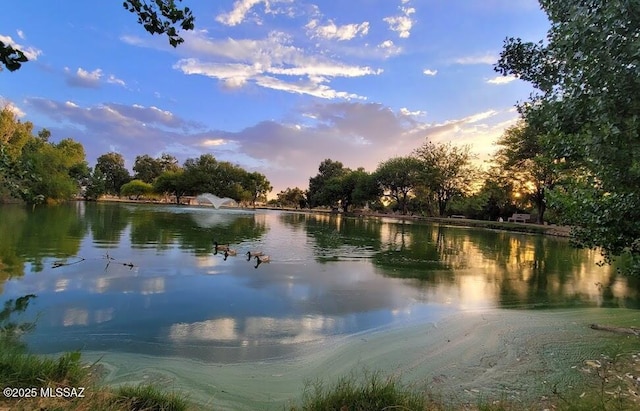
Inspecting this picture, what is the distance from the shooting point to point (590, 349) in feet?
20.7

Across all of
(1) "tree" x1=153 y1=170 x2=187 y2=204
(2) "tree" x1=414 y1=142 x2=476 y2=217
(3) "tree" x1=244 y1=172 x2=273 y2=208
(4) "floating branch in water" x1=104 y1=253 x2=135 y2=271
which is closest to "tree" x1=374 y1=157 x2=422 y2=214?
(2) "tree" x1=414 y1=142 x2=476 y2=217

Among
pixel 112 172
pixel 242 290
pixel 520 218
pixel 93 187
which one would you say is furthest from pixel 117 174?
pixel 242 290

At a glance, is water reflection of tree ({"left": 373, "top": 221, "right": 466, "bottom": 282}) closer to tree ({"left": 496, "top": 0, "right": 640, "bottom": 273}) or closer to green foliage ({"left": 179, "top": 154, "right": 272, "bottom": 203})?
tree ({"left": 496, "top": 0, "right": 640, "bottom": 273})

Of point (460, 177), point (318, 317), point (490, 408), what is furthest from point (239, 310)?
point (460, 177)

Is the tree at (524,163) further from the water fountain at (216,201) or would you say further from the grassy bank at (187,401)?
the water fountain at (216,201)

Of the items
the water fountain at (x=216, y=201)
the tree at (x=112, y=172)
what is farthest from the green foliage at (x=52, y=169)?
the tree at (x=112, y=172)

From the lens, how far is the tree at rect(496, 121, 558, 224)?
4191 cm

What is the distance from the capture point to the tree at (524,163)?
1650 inches

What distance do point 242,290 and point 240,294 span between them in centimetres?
42

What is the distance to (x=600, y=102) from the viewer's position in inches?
157

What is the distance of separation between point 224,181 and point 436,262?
80359 mm

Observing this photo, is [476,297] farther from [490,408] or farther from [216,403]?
[216,403]

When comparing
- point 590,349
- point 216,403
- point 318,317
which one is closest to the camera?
point 216,403

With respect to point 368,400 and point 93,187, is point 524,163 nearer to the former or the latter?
point 368,400
